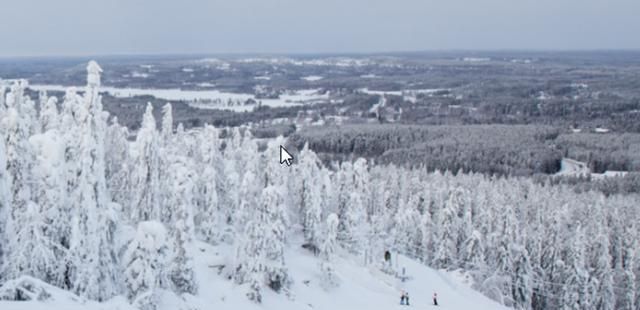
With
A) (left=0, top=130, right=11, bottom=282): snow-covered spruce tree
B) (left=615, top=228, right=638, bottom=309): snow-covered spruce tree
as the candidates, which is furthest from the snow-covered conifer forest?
(left=615, top=228, right=638, bottom=309): snow-covered spruce tree

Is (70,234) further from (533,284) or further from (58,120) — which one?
(533,284)

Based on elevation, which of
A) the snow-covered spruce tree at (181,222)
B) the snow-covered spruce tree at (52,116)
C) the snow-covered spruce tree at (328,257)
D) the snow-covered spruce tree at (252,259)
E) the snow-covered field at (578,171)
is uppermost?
the snow-covered spruce tree at (52,116)

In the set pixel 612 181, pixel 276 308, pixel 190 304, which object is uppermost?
pixel 190 304

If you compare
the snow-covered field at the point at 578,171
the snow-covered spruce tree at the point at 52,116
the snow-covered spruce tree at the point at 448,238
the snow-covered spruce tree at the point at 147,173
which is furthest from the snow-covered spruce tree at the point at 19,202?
the snow-covered field at the point at 578,171

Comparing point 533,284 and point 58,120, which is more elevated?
point 58,120

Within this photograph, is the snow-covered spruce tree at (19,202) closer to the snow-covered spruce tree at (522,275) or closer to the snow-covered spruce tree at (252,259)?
the snow-covered spruce tree at (252,259)

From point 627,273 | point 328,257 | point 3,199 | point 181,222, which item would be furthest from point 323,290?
point 627,273

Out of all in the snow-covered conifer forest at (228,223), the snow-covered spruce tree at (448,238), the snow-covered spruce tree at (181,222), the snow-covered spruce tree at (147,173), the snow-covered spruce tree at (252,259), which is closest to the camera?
the snow-covered conifer forest at (228,223)

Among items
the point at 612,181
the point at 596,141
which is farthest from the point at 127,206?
the point at 596,141
